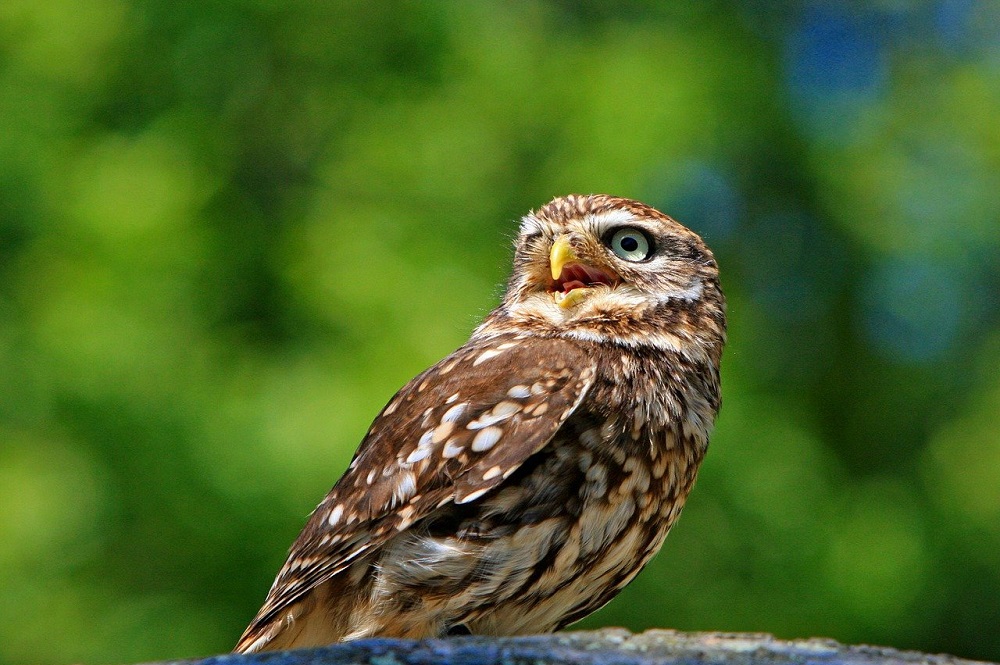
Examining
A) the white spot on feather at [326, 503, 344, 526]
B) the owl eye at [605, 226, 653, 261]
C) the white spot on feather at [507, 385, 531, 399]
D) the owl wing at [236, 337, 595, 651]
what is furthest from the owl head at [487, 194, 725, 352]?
the white spot on feather at [326, 503, 344, 526]

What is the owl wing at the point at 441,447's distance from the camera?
9.52ft

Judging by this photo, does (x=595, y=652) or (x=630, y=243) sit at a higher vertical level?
(x=630, y=243)

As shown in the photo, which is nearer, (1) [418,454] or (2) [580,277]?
(1) [418,454]

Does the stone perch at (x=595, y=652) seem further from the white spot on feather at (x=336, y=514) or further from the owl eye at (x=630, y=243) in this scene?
the owl eye at (x=630, y=243)

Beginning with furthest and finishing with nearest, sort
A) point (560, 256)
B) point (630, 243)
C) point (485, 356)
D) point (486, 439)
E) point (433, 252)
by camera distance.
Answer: point (433, 252) < point (630, 243) < point (560, 256) < point (485, 356) < point (486, 439)

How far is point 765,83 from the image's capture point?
7621 mm

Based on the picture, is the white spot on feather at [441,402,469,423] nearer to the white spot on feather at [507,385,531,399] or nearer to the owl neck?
the white spot on feather at [507,385,531,399]

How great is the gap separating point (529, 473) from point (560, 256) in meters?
0.85

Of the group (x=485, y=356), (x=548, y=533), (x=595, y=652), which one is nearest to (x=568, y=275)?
(x=485, y=356)

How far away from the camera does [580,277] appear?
3.56 m

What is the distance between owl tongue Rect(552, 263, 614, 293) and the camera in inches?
139

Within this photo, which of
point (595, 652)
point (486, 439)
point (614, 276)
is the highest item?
point (614, 276)

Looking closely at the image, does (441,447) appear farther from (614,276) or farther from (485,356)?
(614,276)

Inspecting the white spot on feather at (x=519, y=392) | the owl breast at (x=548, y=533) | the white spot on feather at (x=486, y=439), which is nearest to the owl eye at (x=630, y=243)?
the owl breast at (x=548, y=533)
